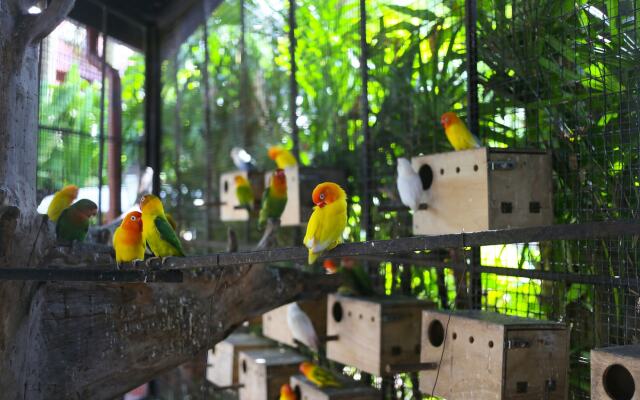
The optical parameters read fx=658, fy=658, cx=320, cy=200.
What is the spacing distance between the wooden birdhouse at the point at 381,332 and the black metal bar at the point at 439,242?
1.10m

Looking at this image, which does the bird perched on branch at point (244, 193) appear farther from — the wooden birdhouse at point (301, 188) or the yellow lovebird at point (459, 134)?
the yellow lovebird at point (459, 134)

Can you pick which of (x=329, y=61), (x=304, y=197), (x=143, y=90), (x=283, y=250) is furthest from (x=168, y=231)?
(x=143, y=90)

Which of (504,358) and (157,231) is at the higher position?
(157,231)

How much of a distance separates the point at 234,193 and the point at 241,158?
598mm

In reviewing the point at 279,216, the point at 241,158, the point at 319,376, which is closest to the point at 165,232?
the point at 279,216

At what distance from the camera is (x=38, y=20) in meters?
2.45

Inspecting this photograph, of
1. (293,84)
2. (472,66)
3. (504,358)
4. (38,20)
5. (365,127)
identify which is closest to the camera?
(504,358)

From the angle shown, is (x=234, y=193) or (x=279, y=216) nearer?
(x=279, y=216)

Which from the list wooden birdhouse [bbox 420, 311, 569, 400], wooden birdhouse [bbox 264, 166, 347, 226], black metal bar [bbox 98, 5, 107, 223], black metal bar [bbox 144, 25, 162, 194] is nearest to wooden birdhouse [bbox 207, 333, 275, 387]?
wooden birdhouse [bbox 264, 166, 347, 226]

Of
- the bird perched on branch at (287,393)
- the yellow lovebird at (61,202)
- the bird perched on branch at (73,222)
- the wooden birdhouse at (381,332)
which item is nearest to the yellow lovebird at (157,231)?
the bird perched on branch at (73,222)

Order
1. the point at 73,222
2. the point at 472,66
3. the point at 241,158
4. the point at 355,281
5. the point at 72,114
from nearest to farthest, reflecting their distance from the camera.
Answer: the point at 73,222, the point at 472,66, the point at 355,281, the point at 241,158, the point at 72,114

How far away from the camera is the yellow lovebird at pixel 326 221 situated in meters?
2.30

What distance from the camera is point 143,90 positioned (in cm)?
633

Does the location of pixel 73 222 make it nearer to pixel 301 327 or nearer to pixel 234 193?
pixel 301 327
